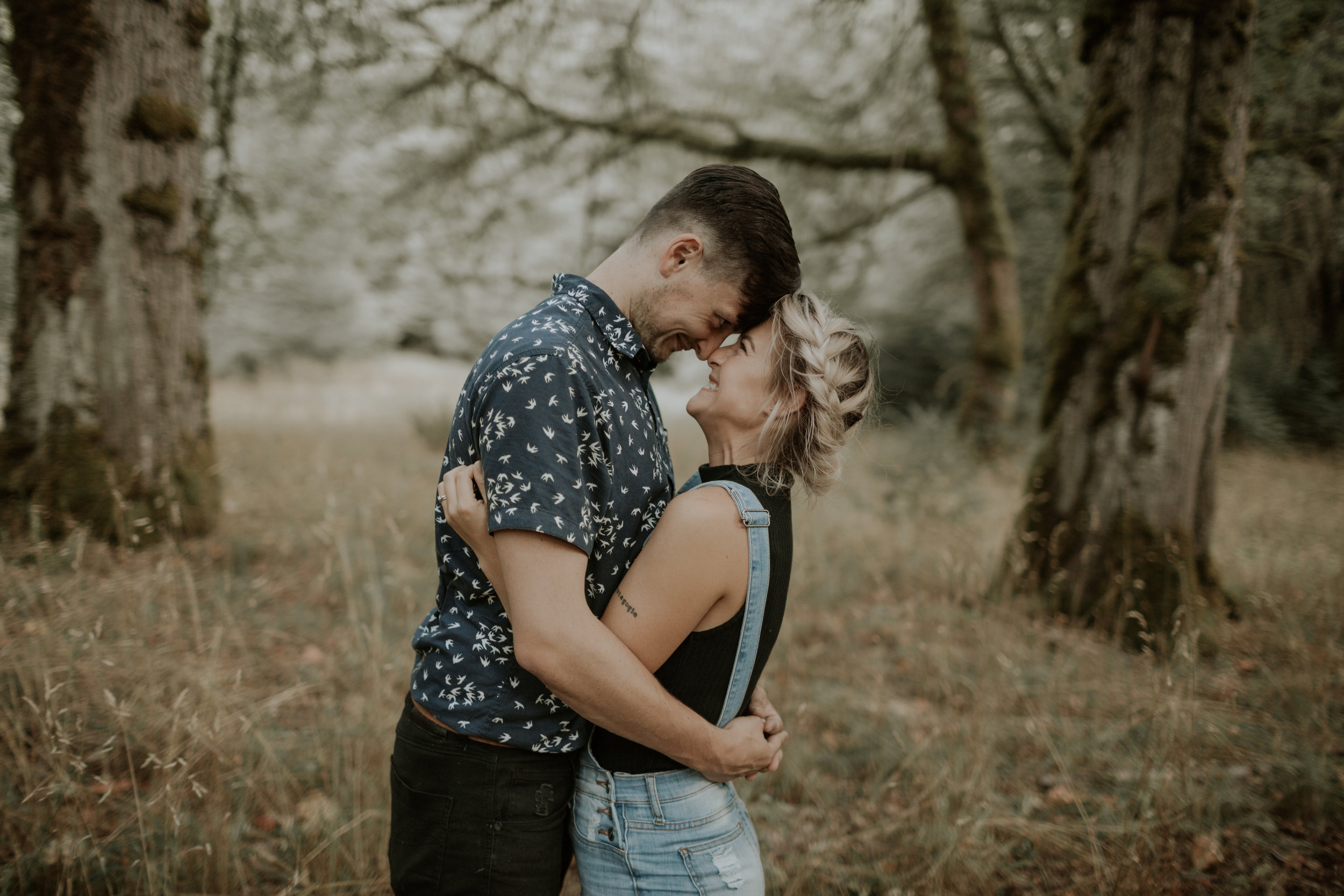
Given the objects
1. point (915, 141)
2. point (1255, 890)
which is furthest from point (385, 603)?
point (915, 141)

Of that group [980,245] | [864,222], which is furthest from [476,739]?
[864,222]

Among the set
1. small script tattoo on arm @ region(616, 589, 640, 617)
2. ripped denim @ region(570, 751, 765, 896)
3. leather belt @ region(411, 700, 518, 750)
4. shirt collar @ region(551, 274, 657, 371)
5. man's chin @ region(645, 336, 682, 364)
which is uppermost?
shirt collar @ region(551, 274, 657, 371)

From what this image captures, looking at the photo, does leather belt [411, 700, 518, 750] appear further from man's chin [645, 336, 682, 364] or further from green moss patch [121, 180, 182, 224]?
green moss patch [121, 180, 182, 224]

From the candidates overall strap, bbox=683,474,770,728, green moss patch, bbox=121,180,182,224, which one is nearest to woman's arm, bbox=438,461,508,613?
overall strap, bbox=683,474,770,728

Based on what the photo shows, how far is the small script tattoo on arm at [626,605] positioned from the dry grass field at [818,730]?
79 cm

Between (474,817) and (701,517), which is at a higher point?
(701,517)

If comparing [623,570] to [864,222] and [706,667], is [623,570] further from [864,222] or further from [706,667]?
[864,222]

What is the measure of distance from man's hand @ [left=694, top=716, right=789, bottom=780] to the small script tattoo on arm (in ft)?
1.02

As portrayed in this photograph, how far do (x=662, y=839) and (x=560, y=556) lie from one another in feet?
2.13

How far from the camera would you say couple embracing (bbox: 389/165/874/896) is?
124cm

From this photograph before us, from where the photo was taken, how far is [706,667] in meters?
1.45

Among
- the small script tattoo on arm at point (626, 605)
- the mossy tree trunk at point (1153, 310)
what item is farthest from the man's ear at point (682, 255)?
the mossy tree trunk at point (1153, 310)

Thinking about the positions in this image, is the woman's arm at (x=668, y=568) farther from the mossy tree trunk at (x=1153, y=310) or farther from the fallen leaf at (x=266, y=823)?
the mossy tree trunk at (x=1153, y=310)

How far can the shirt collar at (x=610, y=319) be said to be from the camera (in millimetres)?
1482
